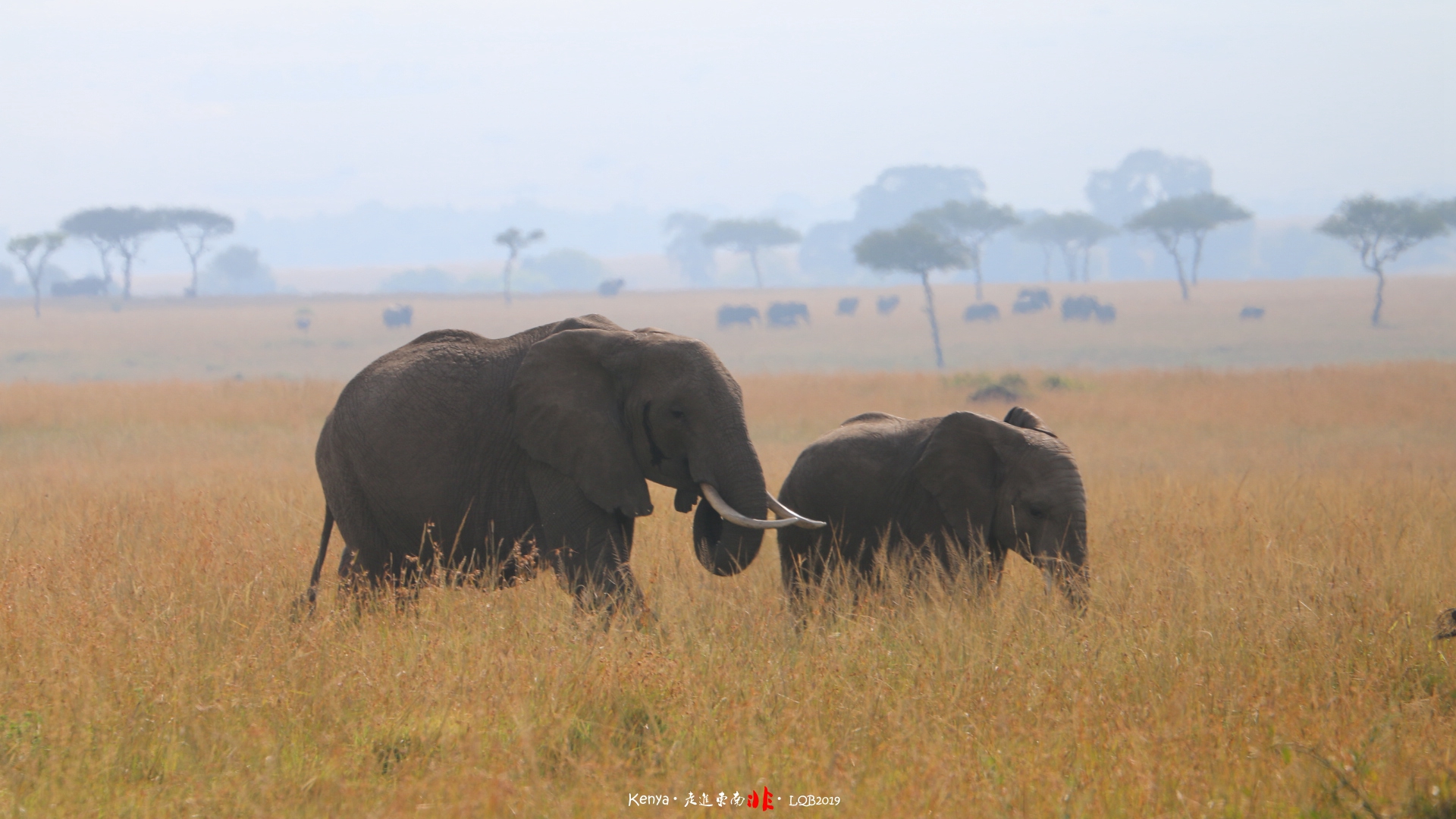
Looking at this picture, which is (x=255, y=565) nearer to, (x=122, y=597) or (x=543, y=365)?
(x=122, y=597)

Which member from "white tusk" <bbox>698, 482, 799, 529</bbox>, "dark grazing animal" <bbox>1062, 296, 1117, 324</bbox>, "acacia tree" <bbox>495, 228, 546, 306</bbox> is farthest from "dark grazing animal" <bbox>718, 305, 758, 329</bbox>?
"white tusk" <bbox>698, 482, 799, 529</bbox>

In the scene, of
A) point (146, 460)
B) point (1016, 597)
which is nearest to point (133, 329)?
point (146, 460)

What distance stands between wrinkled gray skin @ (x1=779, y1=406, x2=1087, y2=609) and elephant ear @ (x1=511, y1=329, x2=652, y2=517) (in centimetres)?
126

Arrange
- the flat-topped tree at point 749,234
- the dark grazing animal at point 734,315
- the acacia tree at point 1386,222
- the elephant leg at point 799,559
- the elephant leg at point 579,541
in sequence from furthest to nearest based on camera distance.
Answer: the flat-topped tree at point 749,234 < the dark grazing animal at point 734,315 < the acacia tree at point 1386,222 < the elephant leg at point 799,559 < the elephant leg at point 579,541

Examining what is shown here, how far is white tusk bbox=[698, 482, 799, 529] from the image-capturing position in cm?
566

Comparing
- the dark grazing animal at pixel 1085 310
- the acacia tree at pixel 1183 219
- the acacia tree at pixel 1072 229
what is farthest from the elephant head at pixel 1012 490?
the acacia tree at pixel 1072 229

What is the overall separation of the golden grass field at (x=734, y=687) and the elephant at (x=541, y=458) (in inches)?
12.0

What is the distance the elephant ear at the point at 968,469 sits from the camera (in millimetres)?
6586

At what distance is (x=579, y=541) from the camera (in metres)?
6.00

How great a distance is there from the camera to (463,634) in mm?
5621

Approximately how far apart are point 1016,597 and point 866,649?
51.3 inches

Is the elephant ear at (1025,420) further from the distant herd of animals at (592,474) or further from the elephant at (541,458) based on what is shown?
the elephant at (541,458)

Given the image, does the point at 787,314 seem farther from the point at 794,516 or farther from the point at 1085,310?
the point at 794,516

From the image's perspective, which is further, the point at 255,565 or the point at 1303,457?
the point at 1303,457
